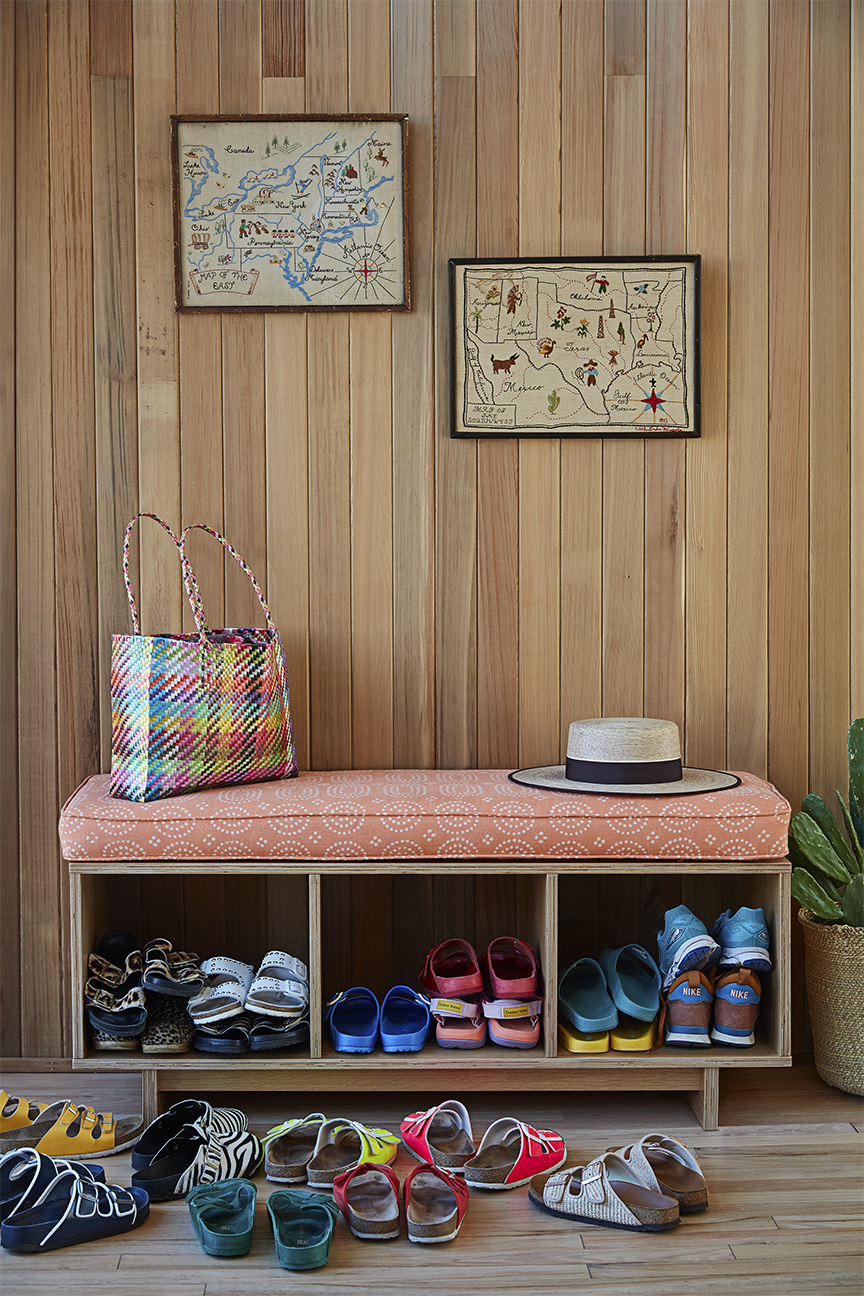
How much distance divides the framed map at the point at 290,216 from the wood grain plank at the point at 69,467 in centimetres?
23

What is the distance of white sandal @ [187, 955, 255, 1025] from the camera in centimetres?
179

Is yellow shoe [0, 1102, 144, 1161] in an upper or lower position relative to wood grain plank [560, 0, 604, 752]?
lower

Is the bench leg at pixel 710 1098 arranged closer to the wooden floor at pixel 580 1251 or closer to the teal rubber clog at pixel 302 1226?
the wooden floor at pixel 580 1251

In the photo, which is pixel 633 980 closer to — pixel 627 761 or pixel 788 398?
pixel 627 761

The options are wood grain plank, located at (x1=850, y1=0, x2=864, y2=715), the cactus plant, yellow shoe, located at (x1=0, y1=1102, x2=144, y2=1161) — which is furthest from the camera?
wood grain plank, located at (x1=850, y1=0, x2=864, y2=715)

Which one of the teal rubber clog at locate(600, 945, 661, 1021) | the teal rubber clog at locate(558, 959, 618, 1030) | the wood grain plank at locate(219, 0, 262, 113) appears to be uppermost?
the wood grain plank at locate(219, 0, 262, 113)

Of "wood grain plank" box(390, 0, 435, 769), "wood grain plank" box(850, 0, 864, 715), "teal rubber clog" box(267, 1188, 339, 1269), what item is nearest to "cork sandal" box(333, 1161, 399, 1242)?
"teal rubber clog" box(267, 1188, 339, 1269)

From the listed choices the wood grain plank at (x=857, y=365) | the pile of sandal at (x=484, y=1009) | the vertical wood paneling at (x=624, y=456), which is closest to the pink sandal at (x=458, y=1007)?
the pile of sandal at (x=484, y=1009)

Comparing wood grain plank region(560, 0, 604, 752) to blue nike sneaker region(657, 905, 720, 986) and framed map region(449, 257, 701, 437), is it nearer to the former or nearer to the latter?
framed map region(449, 257, 701, 437)

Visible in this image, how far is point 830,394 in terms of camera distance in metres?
2.16

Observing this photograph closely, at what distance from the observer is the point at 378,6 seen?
212 centimetres

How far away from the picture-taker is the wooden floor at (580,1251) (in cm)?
138

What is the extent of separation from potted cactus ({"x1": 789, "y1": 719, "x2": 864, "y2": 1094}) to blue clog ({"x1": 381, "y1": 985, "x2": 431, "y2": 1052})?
0.78 m

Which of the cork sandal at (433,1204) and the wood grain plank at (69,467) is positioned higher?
the wood grain plank at (69,467)
